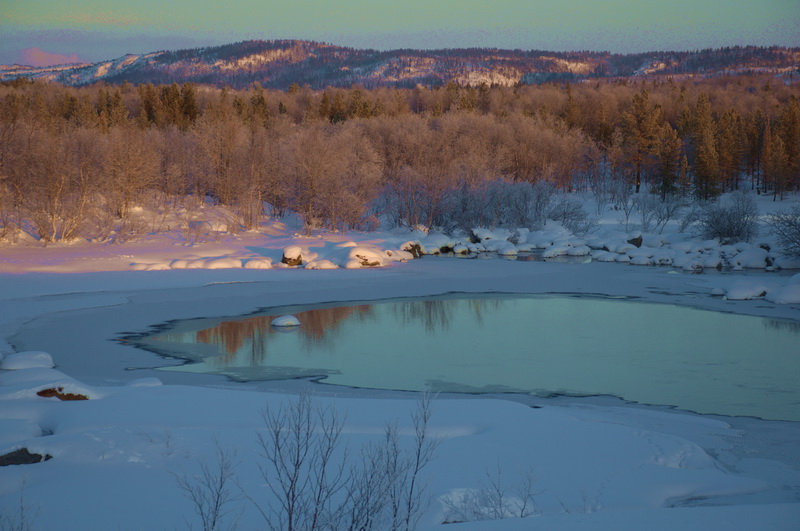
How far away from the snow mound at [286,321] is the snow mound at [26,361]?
5413 mm

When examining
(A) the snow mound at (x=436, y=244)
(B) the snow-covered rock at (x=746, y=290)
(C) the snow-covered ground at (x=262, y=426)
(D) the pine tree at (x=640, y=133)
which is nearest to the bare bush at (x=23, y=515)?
(C) the snow-covered ground at (x=262, y=426)

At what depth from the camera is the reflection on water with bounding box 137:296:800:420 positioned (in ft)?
37.4

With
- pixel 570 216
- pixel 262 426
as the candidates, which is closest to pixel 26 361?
pixel 262 426

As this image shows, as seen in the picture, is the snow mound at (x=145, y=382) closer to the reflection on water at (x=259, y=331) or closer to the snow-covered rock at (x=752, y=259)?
the reflection on water at (x=259, y=331)

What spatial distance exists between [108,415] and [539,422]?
204 inches

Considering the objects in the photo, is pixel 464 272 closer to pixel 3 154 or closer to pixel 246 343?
pixel 246 343

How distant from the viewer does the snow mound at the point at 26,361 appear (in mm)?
11512

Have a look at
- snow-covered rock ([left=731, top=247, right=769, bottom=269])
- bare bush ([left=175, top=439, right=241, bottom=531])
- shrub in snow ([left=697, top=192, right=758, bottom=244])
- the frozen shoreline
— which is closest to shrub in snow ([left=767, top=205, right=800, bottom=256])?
snow-covered rock ([left=731, top=247, right=769, bottom=269])

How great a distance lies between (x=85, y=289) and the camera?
2084 centimetres

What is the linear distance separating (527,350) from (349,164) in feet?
91.9

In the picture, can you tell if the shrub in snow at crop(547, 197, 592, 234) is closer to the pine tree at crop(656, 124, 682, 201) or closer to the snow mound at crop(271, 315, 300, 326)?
the pine tree at crop(656, 124, 682, 201)

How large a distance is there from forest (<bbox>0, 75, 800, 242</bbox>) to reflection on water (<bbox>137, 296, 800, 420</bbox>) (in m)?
17.8

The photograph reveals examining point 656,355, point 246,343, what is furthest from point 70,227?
point 656,355

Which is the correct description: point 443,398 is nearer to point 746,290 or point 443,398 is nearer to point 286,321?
point 286,321
